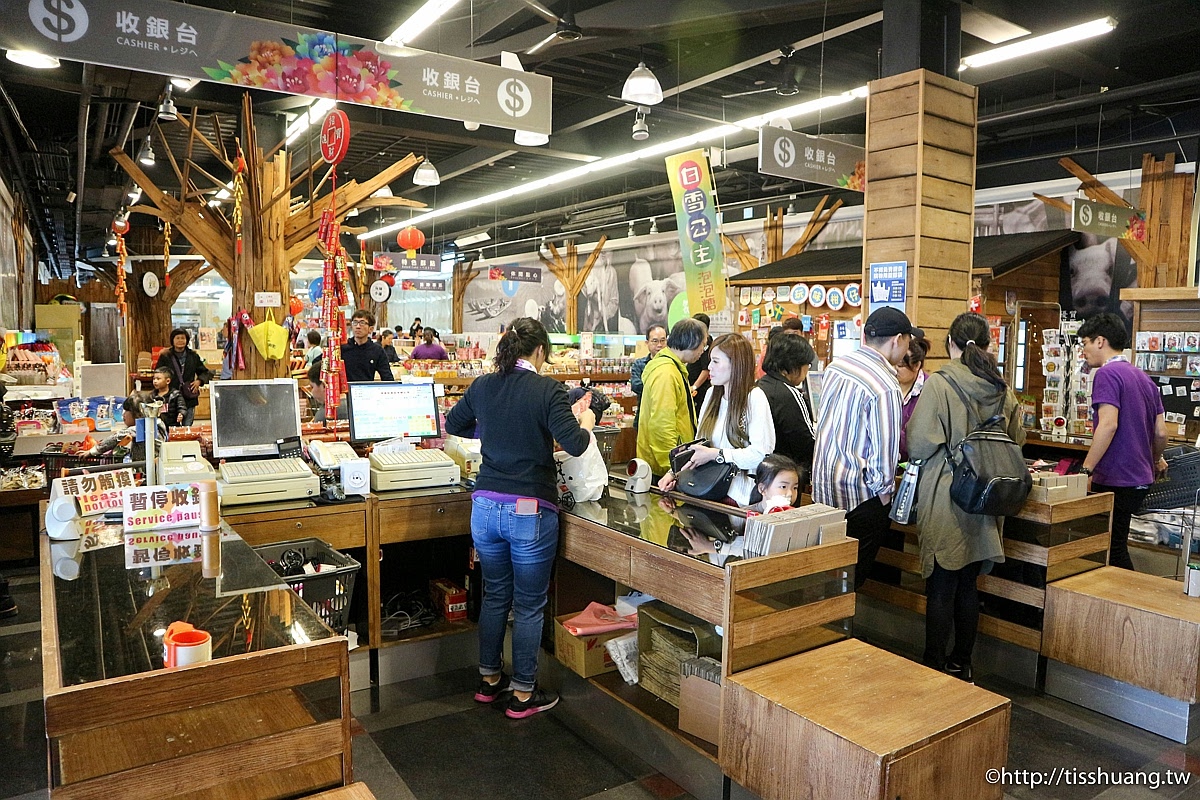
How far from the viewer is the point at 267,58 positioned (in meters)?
4.32

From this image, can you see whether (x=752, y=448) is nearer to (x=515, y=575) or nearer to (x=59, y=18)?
(x=515, y=575)

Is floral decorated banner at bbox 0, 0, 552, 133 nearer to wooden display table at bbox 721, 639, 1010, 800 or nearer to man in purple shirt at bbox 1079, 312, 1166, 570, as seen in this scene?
man in purple shirt at bbox 1079, 312, 1166, 570

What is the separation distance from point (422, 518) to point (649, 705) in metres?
1.35

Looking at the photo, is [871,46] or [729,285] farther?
[729,285]

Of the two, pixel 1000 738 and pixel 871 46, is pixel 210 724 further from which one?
pixel 871 46

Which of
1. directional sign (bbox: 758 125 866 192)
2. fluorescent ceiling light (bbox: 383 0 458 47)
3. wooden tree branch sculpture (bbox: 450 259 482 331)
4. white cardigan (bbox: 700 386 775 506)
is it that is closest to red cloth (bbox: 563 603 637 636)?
white cardigan (bbox: 700 386 775 506)

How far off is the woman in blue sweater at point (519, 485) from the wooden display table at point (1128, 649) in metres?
2.39

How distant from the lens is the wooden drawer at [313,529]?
3.38 metres

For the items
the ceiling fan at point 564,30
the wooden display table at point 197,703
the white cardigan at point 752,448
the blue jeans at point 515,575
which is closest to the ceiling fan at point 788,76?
the ceiling fan at point 564,30

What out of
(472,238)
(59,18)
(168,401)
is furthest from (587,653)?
(472,238)

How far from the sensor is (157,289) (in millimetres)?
18734

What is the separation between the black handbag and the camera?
11.3ft

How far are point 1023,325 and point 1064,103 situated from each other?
2454 mm

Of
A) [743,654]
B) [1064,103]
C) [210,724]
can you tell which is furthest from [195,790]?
[1064,103]
